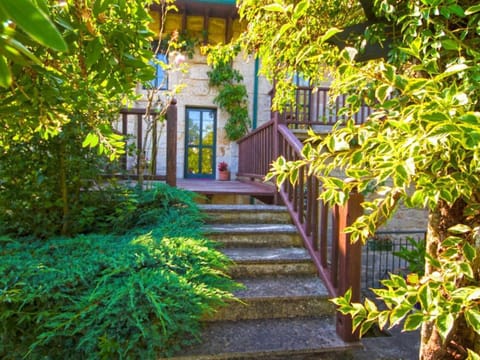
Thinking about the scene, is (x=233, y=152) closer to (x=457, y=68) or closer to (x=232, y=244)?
(x=232, y=244)

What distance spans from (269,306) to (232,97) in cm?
594

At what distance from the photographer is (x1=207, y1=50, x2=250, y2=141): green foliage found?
304 inches

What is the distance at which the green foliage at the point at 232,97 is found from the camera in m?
7.73

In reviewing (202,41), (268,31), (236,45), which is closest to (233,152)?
(202,41)

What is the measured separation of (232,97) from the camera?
7.71m

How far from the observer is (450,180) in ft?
3.13

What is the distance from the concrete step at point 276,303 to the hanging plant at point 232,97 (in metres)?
5.53

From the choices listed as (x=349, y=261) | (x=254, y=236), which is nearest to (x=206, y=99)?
(x=254, y=236)

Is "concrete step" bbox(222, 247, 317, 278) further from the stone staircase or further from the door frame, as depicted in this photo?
the door frame

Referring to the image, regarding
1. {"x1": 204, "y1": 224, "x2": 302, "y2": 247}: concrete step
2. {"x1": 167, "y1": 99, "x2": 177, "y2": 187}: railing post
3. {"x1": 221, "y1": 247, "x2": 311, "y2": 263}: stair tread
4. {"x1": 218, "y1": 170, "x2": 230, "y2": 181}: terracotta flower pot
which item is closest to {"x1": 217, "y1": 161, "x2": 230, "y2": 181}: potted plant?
{"x1": 218, "y1": 170, "x2": 230, "y2": 181}: terracotta flower pot

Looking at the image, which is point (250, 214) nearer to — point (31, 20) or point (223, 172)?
point (31, 20)

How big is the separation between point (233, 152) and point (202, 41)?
2643mm

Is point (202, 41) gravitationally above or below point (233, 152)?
above

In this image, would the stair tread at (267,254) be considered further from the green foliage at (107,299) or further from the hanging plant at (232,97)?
the hanging plant at (232,97)
